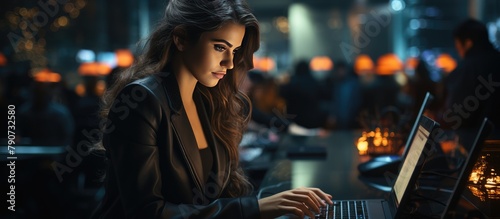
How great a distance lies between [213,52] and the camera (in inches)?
68.3

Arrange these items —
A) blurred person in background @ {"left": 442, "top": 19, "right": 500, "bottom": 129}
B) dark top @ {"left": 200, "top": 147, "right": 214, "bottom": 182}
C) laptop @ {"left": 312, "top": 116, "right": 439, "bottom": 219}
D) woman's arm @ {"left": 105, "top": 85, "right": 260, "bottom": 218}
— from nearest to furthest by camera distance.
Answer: woman's arm @ {"left": 105, "top": 85, "right": 260, "bottom": 218} → laptop @ {"left": 312, "top": 116, "right": 439, "bottom": 219} → dark top @ {"left": 200, "top": 147, "right": 214, "bottom": 182} → blurred person in background @ {"left": 442, "top": 19, "right": 500, "bottom": 129}

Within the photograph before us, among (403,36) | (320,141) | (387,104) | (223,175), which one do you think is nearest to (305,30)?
(403,36)

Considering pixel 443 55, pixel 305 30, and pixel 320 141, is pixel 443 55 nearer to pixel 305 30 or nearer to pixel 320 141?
pixel 305 30

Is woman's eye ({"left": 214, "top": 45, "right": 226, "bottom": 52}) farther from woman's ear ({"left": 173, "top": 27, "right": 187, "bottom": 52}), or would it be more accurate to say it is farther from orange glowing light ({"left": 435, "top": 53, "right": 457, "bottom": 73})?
orange glowing light ({"left": 435, "top": 53, "right": 457, "bottom": 73})

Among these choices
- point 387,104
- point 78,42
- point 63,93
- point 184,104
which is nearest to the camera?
point 184,104

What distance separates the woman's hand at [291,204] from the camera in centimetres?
153

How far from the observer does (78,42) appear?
31.9 feet

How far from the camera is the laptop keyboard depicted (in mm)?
1762

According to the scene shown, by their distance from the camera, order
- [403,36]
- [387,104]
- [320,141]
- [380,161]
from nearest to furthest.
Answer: [380,161] → [320,141] → [387,104] → [403,36]

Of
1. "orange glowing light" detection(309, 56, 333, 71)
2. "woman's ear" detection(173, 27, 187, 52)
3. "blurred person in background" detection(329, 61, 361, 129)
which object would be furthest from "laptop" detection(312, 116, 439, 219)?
"orange glowing light" detection(309, 56, 333, 71)

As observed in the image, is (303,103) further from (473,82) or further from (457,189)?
(457,189)

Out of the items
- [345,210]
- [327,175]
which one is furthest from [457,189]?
[327,175]

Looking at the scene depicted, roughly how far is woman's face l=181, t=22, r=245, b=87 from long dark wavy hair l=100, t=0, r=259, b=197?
2 cm

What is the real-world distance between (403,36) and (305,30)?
2.51 m
